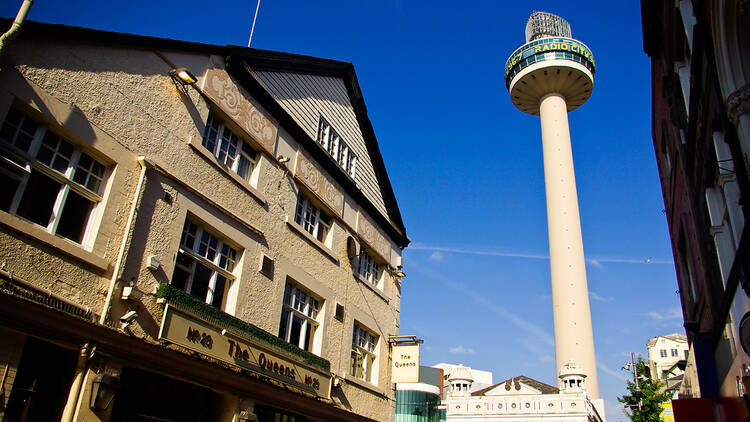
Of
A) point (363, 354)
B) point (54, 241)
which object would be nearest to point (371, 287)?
point (363, 354)

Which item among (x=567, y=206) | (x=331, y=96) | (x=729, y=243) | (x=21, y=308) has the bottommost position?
(x=21, y=308)

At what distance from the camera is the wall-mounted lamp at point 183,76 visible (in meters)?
12.5

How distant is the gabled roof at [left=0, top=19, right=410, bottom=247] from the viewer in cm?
1072

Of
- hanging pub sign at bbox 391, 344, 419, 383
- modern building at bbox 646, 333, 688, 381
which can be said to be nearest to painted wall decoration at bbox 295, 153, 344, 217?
hanging pub sign at bbox 391, 344, 419, 383

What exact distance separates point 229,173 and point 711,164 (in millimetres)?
11513

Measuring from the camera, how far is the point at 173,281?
12.1 meters

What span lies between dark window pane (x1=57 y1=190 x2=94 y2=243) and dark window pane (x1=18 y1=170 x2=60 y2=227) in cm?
26

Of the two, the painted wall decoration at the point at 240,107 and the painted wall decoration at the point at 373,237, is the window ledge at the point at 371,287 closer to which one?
the painted wall decoration at the point at 373,237

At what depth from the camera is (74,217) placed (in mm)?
10211

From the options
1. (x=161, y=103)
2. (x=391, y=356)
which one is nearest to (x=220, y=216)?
(x=161, y=103)

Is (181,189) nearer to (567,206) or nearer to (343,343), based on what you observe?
(343,343)

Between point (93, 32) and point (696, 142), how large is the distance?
1393 centimetres

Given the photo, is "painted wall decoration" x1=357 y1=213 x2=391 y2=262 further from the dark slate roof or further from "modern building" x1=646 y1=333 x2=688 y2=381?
"modern building" x1=646 y1=333 x2=688 y2=381

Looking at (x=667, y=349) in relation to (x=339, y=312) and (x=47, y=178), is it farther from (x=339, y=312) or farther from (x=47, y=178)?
(x=47, y=178)
